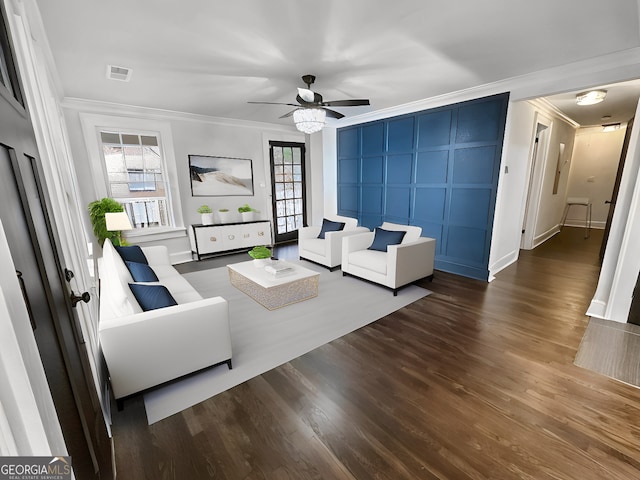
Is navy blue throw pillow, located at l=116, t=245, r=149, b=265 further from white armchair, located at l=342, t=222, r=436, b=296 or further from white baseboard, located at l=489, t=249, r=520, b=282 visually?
white baseboard, located at l=489, t=249, r=520, b=282

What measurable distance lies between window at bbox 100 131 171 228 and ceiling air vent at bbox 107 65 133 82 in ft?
4.87

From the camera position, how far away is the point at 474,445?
5.02 ft

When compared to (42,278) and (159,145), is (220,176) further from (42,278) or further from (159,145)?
(42,278)

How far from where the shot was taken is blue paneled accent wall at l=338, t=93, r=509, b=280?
3830 millimetres

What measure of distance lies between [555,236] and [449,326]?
5972 millimetres

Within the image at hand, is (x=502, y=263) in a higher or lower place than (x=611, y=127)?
A: lower

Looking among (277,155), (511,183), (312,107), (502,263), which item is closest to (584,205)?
(502,263)

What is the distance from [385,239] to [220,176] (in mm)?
3438

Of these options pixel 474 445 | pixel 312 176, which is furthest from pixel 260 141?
pixel 474 445

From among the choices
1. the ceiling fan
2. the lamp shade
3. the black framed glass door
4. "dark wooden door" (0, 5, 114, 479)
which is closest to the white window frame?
the lamp shade

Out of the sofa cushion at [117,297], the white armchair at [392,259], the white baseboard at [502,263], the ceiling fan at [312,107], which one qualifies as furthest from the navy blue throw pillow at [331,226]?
the sofa cushion at [117,297]

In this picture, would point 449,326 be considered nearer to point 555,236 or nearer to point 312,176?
point 312,176

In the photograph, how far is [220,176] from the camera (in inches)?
211

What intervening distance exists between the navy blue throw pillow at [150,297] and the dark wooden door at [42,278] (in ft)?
2.80
